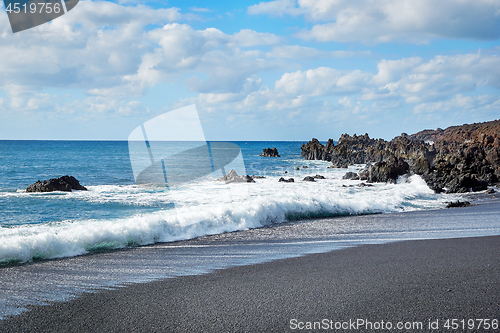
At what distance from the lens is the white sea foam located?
6.70m

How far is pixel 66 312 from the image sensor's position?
3.91m

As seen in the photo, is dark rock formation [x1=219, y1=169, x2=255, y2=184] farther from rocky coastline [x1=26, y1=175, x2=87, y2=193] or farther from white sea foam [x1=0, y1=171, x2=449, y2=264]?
rocky coastline [x1=26, y1=175, x2=87, y2=193]

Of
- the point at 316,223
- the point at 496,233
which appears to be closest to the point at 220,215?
the point at 316,223

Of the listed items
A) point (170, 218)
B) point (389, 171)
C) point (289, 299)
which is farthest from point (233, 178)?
point (289, 299)

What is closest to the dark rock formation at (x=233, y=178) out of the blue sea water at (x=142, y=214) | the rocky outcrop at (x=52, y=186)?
the blue sea water at (x=142, y=214)

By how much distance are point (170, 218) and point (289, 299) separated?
558 centimetres

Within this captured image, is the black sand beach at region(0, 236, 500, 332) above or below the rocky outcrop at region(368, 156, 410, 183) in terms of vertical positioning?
below

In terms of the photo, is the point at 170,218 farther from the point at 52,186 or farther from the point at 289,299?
the point at 52,186

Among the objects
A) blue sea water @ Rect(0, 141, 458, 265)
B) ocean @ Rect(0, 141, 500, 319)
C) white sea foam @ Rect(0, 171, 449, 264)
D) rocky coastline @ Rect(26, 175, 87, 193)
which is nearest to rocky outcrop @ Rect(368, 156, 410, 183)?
blue sea water @ Rect(0, 141, 458, 265)

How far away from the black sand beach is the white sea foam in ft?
9.68

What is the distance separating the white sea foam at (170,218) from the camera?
670 cm

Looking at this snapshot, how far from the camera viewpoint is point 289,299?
4164 mm

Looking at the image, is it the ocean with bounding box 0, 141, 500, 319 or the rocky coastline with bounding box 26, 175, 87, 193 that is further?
the rocky coastline with bounding box 26, 175, 87, 193

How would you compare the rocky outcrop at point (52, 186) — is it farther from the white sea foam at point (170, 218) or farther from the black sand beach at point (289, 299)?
the black sand beach at point (289, 299)
